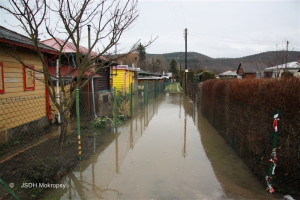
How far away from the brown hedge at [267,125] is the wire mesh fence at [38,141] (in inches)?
149

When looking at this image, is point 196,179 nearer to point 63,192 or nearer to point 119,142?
point 63,192

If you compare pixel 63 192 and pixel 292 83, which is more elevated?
pixel 292 83

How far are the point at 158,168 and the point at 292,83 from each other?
Result: 9.77ft

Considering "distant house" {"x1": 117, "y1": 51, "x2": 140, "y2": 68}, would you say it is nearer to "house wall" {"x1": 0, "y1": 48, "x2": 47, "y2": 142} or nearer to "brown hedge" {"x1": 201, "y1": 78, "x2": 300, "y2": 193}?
"house wall" {"x1": 0, "y1": 48, "x2": 47, "y2": 142}

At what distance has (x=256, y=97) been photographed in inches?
174

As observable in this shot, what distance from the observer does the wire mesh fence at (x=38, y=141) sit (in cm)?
386

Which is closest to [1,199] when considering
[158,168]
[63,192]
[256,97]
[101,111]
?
[63,192]

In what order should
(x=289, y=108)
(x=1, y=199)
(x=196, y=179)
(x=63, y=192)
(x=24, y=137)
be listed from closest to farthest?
(x=1, y=199) < (x=289, y=108) < (x=63, y=192) < (x=196, y=179) < (x=24, y=137)

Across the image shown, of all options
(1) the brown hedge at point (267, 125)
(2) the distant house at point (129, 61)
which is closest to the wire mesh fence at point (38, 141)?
(2) the distant house at point (129, 61)
